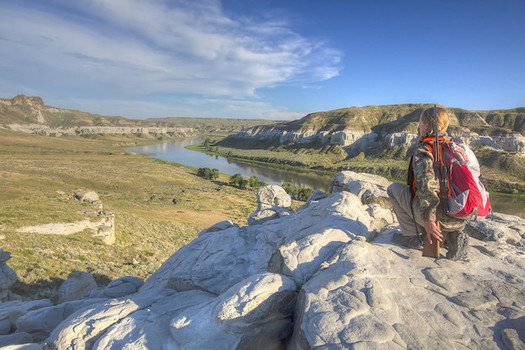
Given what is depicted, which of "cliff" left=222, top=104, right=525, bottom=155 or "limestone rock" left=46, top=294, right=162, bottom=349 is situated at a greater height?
"cliff" left=222, top=104, right=525, bottom=155

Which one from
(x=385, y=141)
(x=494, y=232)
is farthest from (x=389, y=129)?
(x=494, y=232)

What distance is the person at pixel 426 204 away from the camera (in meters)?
4.47

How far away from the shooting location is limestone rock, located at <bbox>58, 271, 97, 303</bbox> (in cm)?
1045

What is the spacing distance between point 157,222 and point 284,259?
32.3 meters

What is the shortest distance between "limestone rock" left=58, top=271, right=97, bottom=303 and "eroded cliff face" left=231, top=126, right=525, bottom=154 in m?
111

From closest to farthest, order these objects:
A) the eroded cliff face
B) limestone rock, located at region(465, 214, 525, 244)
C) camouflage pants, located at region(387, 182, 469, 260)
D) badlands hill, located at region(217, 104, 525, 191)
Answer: camouflage pants, located at region(387, 182, 469, 260), limestone rock, located at region(465, 214, 525, 244), badlands hill, located at region(217, 104, 525, 191), the eroded cliff face

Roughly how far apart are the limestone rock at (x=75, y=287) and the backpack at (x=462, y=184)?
1274cm

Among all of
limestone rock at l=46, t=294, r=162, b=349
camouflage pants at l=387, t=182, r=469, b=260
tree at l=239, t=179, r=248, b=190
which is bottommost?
tree at l=239, t=179, r=248, b=190

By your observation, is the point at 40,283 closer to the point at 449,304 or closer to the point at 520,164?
the point at 449,304

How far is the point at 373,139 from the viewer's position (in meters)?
149

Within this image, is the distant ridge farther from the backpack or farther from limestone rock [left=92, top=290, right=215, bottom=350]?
limestone rock [left=92, top=290, right=215, bottom=350]

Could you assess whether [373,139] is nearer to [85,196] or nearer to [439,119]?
[85,196]

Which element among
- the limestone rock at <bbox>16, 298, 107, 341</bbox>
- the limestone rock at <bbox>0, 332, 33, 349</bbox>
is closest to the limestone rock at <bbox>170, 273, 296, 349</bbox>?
the limestone rock at <bbox>16, 298, 107, 341</bbox>

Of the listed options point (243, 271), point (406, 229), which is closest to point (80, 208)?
point (243, 271)
